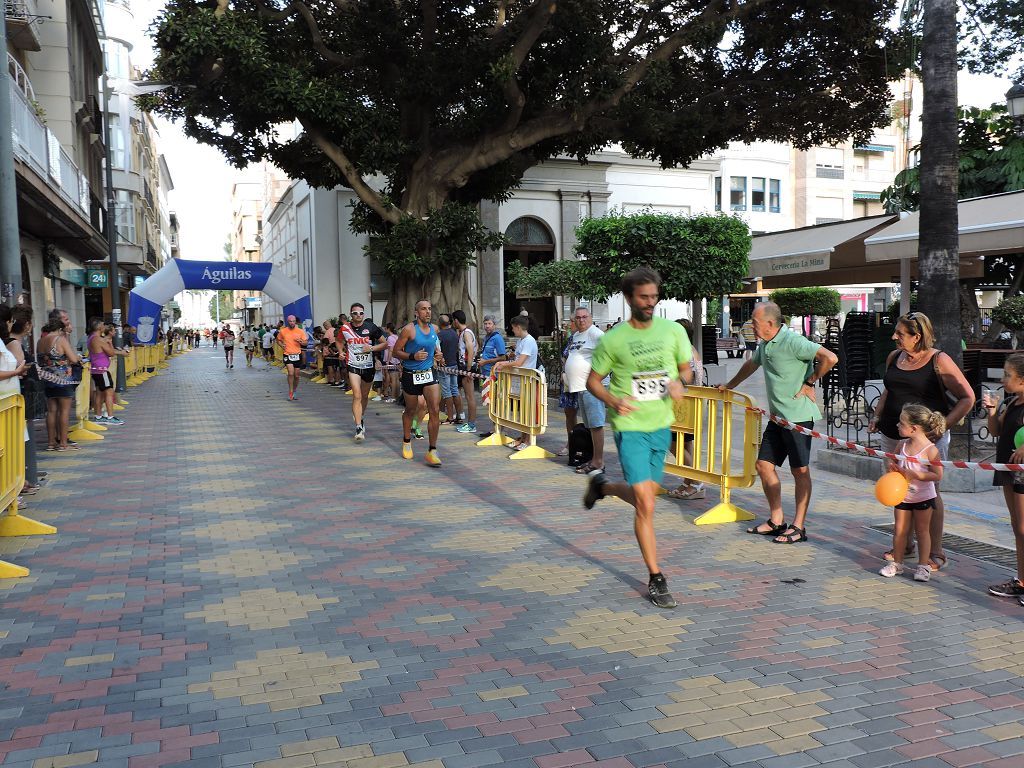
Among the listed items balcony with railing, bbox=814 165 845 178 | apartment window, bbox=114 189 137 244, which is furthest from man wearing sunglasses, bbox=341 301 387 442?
balcony with railing, bbox=814 165 845 178

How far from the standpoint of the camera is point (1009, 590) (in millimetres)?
5121

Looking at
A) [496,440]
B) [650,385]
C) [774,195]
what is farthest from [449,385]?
[774,195]

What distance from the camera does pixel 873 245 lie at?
462 inches

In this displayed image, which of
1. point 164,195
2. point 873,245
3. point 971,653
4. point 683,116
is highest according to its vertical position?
point 164,195

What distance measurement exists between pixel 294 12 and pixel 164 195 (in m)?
80.6

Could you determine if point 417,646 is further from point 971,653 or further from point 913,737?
point 971,653

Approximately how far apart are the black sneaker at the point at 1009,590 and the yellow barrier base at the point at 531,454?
19.4ft

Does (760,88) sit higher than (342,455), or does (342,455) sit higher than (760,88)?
(760,88)

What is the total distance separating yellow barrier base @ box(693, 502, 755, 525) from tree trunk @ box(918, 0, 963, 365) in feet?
8.85

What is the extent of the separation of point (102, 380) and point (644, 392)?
39.2 feet

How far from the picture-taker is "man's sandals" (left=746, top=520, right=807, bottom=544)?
6422 mm

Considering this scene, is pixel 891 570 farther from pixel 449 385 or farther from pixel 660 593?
pixel 449 385

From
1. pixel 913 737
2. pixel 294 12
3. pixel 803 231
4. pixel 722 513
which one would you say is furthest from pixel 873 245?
pixel 294 12

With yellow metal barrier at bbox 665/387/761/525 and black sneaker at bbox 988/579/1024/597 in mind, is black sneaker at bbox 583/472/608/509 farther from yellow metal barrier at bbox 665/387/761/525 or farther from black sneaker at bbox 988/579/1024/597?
black sneaker at bbox 988/579/1024/597
